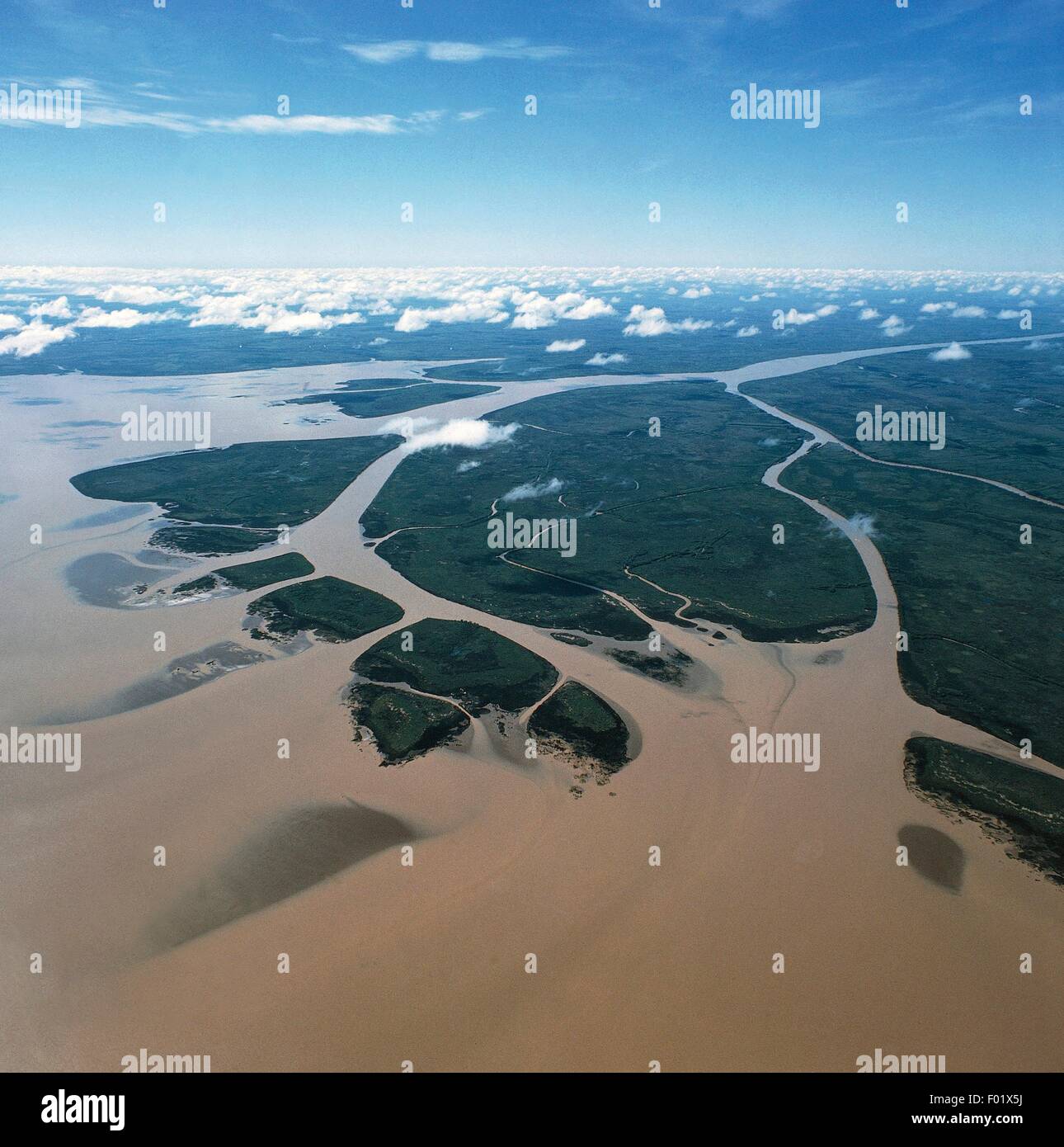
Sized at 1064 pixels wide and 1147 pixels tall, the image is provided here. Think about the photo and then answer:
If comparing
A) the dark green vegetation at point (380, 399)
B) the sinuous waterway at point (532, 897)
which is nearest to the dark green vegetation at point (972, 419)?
the sinuous waterway at point (532, 897)

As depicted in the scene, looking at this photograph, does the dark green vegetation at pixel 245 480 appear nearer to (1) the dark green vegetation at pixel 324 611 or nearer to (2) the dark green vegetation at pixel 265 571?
(2) the dark green vegetation at pixel 265 571

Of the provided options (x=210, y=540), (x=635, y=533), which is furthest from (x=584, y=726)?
(x=210, y=540)

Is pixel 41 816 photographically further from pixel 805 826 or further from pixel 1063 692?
pixel 1063 692

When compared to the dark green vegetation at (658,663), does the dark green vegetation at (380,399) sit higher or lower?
higher

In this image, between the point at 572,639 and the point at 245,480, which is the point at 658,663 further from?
the point at 245,480
